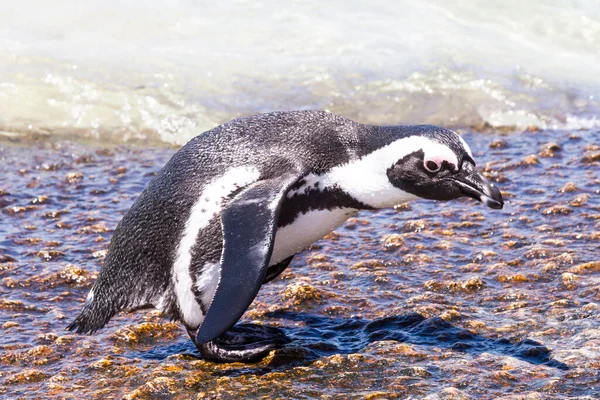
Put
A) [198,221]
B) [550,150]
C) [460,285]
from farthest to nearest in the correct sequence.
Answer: [550,150] → [460,285] → [198,221]

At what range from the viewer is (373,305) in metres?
3.31

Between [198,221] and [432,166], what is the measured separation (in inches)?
32.3

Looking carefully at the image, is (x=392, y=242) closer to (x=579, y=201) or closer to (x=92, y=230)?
(x=579, y=201)

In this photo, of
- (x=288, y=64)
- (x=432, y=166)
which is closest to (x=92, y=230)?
(x=432, y=166)

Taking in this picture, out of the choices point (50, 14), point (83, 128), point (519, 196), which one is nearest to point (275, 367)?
point (519, 196)

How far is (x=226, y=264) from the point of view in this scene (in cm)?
258

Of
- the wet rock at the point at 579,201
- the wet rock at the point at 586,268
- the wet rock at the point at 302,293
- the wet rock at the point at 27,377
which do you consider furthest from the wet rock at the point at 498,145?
the wet rock at the point at 27,377

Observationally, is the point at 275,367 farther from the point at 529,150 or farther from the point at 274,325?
the point at 529,150

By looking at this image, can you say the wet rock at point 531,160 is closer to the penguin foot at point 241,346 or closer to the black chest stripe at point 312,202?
the black chest stripe at point 312,202

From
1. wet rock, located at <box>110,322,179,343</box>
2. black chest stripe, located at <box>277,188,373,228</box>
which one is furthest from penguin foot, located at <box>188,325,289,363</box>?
black chest stripe, located at <box>277,188,373,228</box>

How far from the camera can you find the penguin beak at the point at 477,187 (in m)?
2.82

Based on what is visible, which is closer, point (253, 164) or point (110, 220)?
point (253, 164)

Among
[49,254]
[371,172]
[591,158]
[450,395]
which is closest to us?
[450,395]

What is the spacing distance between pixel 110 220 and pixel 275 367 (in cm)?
183
